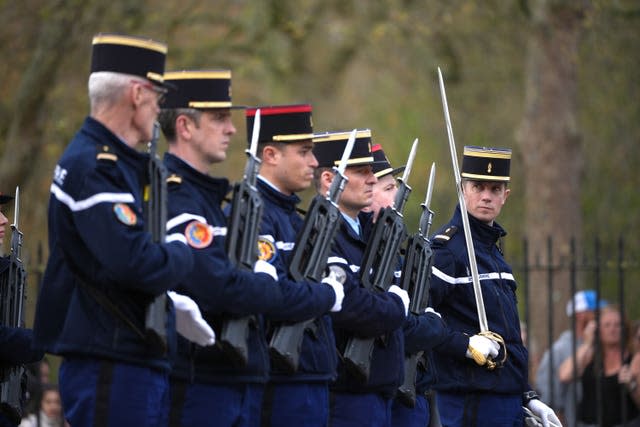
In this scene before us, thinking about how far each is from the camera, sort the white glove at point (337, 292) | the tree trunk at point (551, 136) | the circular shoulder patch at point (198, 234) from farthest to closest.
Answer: the tree trunk at point (551, 136)
the white glove at point (337, 292)
the circular shoulder patch at point (198, 234)

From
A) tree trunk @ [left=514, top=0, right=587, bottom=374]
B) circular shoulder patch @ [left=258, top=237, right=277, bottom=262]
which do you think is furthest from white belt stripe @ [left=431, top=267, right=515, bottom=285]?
tree trunk @ [left=514, top=0, right=587, bottom=374]

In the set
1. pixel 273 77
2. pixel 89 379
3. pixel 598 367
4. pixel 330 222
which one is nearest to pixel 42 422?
pixel 598 367

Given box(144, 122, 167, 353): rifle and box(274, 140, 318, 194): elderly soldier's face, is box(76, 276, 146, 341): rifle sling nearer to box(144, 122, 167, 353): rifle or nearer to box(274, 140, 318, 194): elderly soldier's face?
box(144, 122, 167, 353): rifle

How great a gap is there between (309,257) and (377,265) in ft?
2.96

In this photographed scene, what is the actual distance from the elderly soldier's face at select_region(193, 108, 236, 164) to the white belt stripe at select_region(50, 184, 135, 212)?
2.38 feet

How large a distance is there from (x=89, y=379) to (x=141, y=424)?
25 cm

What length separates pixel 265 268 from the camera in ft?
19.7

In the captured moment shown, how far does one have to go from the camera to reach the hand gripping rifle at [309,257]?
6.16m

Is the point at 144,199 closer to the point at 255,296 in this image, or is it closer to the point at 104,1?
the point at 255,296

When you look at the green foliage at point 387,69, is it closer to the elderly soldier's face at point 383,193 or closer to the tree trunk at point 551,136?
the tree trunk at point 551,136

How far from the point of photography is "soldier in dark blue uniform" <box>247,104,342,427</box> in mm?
6324

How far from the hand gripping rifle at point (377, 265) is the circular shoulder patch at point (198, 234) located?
1.47m

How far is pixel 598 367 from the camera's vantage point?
38.1ft

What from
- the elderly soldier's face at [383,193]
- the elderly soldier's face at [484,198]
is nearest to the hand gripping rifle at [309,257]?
the elderly soldier's face at [383,193]
